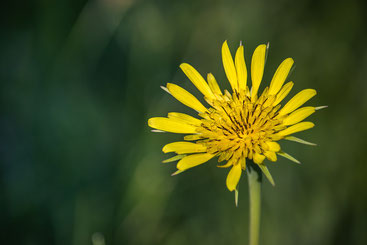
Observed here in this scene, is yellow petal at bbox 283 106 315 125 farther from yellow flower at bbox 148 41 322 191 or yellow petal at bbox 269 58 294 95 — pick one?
yellow petal at bbox 269 58 294 95

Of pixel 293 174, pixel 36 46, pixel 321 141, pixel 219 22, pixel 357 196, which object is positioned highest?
pixel 36 46

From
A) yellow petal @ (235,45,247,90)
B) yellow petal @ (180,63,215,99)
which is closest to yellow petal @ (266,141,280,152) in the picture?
yellow petal @ (235,45,247,90)

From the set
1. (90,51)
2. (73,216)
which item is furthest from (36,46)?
(73,216)

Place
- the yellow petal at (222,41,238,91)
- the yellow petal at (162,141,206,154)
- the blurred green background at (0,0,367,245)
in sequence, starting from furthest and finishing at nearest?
the blurred green background at (0,0,367,245) → the yellow petal at (222,41,238,91) → the yellow petal at (162,141,206,154)

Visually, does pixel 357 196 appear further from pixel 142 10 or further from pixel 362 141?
pixel 142 10

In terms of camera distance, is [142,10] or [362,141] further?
[142,10]

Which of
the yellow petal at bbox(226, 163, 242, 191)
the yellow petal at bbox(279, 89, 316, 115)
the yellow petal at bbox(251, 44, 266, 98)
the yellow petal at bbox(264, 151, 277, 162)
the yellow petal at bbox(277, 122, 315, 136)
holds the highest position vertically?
the yellow petal at bbox(251, 44, 266, 98)

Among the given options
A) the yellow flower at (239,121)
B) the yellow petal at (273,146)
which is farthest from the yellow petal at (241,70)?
the yellow petal at (273,146)
